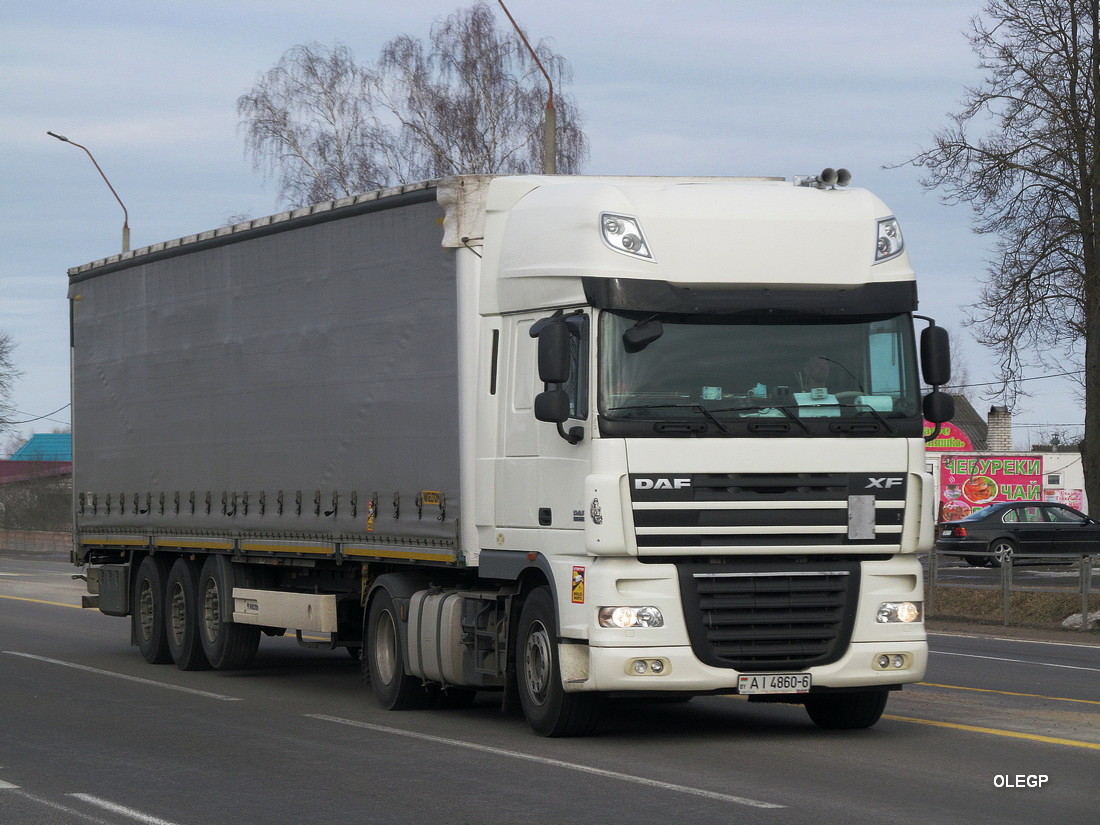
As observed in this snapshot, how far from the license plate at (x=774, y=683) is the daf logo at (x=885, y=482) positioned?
1282mm

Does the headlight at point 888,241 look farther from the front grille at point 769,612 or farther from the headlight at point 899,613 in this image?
the headlight at point 899,613

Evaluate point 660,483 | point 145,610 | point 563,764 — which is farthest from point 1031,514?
point 563,764

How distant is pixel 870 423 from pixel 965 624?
15.6m

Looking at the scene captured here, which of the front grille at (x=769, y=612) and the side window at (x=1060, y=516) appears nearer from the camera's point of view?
the front grille at (x=769, y=612)

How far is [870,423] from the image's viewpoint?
37.1 ft

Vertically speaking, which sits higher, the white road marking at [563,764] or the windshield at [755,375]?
the windshield at [755,375]

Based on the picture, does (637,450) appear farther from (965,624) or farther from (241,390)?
(965,624)

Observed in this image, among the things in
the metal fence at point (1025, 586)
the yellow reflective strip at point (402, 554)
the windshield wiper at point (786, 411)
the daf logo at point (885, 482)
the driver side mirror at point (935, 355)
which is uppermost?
the driver side mirror at point (935, 355)

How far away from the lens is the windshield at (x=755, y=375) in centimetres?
1101

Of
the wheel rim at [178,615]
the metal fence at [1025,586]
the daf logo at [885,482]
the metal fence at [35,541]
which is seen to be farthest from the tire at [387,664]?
the metal fence at [35,541]

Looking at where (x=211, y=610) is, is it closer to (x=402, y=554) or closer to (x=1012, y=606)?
(x=402, y=554)

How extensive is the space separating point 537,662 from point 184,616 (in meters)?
7.16

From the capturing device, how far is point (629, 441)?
429 inches

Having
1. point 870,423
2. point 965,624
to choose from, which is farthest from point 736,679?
point 965,624
